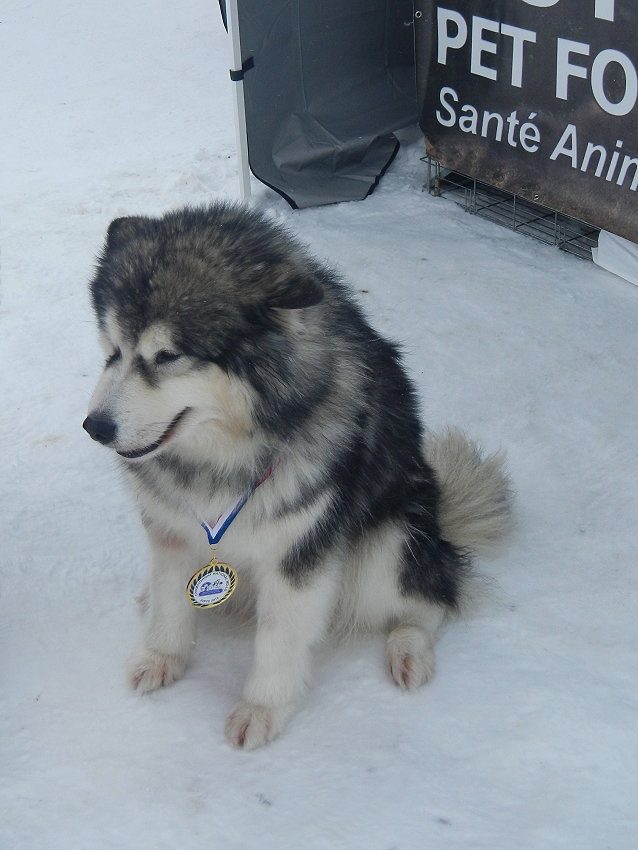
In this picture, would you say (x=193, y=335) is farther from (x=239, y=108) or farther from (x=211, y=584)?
(x=239, y=108)

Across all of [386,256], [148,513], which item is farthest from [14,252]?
[148,513]

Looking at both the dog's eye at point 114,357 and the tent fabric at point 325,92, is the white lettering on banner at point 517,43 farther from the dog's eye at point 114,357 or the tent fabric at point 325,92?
the dog's eye at point 114,357

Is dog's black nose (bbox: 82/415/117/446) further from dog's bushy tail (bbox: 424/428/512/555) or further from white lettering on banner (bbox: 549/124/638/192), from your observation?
white lettering on banner (bbox: 549/124/638/192)

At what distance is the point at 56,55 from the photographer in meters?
7.50

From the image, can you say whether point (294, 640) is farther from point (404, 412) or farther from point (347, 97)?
point (347, 97)

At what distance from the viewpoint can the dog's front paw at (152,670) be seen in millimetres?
2262

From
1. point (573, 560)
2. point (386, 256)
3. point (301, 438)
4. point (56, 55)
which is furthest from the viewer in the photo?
point (56, 55)

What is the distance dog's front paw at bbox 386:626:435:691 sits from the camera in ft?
7.52

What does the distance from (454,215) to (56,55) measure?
14.5ft

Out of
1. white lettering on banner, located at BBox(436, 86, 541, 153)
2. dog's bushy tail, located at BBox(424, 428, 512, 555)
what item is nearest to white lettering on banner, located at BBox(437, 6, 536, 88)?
white lettering on banner, located at BBox(436, 86, 541, 153)

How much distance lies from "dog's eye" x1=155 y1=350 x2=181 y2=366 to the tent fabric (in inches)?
128

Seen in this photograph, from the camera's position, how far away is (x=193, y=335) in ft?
5.82

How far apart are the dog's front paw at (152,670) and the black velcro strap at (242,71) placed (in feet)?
10.6

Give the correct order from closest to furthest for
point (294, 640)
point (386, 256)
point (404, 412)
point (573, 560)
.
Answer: point (294, 640), point (404, 412), point (573, 560), point (386, 256)
